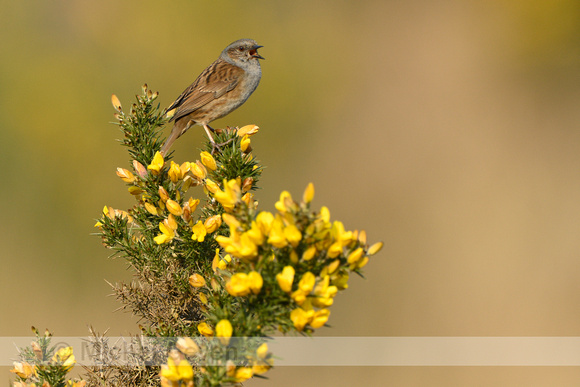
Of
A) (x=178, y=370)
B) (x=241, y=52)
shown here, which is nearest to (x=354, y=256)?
(x=178, y=370)

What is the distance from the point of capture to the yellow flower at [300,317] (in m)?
1.28

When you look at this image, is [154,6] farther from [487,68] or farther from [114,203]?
[487,68]

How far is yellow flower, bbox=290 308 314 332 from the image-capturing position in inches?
50.2

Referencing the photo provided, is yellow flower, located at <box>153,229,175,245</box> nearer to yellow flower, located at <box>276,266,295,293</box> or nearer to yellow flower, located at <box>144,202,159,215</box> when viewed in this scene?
yellow flower, located at <box>144,202,159,215</box>

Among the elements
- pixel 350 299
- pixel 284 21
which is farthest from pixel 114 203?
pixel 284 21

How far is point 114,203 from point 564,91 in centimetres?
614

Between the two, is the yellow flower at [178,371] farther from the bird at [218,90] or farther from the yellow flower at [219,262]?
the bird at [218,90]

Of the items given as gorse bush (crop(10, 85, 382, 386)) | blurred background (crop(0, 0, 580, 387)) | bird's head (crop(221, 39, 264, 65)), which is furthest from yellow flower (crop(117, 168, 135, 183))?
blurred background (crop(0, 0, 580, 387))

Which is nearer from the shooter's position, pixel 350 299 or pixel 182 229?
pixel 182 229

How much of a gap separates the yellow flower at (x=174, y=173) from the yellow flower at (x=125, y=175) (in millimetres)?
133

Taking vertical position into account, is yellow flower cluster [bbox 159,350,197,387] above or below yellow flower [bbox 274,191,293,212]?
below

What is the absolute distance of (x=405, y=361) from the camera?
5594 mm

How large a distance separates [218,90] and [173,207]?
7.92ft

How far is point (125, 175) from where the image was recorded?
184 centimetres
